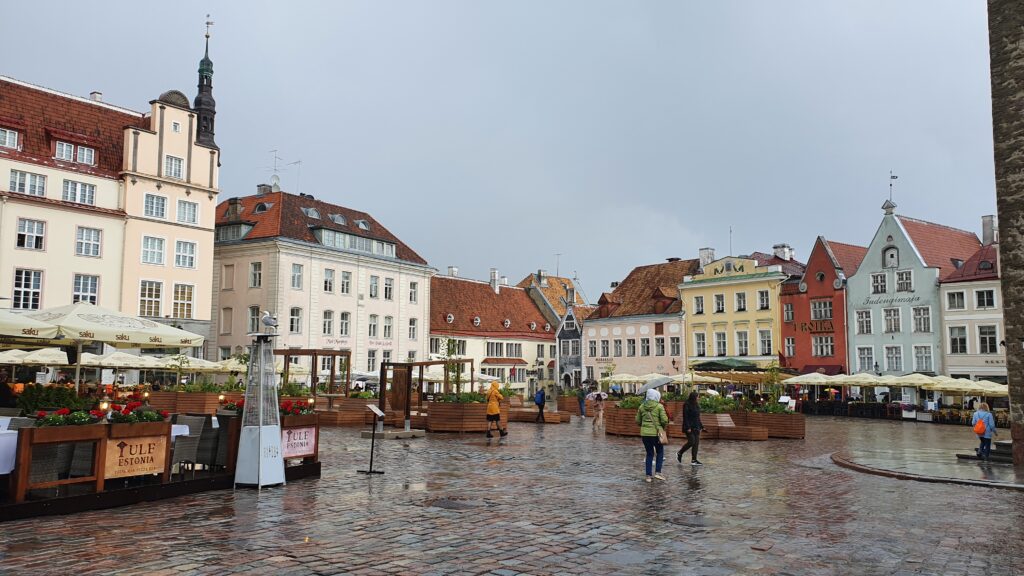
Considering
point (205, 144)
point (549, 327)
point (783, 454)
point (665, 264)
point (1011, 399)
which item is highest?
point (205, 144)

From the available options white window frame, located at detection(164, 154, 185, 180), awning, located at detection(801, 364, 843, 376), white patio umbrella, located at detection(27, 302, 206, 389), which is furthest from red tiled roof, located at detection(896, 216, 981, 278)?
white patio umbrella, located at detection(27, 302, 206, 389)

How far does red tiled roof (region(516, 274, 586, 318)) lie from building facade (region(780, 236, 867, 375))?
2512cm

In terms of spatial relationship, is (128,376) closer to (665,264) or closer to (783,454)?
(783,454)

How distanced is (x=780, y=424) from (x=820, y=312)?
93.2ft

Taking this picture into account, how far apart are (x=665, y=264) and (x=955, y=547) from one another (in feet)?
192

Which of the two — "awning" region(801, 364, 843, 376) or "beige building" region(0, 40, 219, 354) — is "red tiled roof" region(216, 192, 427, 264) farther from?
"awning" region(801, 364, 843, 376)

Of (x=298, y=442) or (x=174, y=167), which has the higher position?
(x=174, y=167)

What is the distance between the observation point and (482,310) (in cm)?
6888

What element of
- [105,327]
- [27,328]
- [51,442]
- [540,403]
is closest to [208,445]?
[51,442]

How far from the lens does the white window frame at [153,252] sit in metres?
42.9

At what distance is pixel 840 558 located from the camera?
27.7ft

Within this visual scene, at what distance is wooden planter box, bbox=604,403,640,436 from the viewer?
25750 mm

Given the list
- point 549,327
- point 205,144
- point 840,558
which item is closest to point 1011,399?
point 840,558

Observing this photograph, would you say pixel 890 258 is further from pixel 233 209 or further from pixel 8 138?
pixel 8 138
